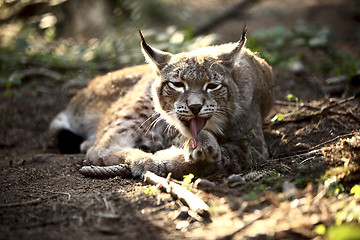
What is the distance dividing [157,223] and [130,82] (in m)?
2.85

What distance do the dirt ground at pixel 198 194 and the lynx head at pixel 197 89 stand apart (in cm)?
64

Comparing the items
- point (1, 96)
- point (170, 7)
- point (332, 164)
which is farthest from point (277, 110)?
point (170, 7)

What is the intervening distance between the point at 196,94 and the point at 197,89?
0.34ft

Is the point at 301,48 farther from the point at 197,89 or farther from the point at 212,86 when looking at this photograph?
the point at 197,89

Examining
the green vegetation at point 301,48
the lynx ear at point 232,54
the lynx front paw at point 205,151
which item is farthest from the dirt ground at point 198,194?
the green vegetation at point 301,48

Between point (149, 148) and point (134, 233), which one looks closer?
point (134, 233)

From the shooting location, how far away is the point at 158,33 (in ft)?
28.2

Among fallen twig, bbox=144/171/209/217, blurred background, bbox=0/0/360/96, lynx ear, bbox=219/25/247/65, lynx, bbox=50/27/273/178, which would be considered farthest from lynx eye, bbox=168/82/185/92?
blurred background, bbox=0/0/360/96

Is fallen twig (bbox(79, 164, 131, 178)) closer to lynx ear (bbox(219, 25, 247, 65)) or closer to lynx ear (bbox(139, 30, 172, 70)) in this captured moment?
lynx ear (bbox(139, 30, 172, 70))

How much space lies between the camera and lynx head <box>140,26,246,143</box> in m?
3.56

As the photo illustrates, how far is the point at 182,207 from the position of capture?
2.83 m

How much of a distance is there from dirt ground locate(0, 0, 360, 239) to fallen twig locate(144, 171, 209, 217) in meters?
0.05

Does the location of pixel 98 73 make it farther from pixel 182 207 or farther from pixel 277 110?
pixel 182 207

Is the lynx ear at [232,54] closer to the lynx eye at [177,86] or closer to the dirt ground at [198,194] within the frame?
the lynx eye at [177,86]
